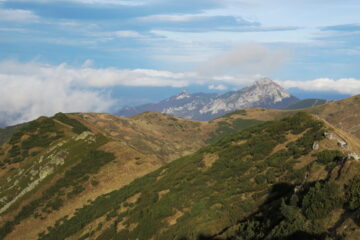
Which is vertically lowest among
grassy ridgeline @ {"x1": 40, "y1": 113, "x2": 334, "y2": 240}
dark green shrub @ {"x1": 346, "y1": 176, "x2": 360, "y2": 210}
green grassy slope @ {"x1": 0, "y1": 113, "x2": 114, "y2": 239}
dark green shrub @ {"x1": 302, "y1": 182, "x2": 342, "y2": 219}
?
green grassy slope @ {"x1": 0, "y1": 113, "x2": 114, "y2": 239}

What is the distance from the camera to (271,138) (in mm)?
51781

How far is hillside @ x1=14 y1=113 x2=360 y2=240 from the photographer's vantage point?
2362 centimetres

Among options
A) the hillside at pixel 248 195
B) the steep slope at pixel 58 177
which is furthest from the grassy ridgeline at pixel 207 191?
the steep slope at pixel 58 177

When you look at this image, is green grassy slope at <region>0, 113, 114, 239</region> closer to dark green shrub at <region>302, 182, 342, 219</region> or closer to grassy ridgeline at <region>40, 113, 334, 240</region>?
grassy ridgeline at <region>40, 113, 334, 240</region>

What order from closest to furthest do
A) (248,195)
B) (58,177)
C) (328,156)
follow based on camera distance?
(328,156) < (248,195) < (58,177)

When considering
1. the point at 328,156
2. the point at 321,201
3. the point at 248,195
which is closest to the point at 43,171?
the point at 248,195

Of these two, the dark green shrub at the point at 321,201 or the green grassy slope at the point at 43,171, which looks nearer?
the dark green shrub at the point at 321,201

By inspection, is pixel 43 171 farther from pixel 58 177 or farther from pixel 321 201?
pixel 321 201

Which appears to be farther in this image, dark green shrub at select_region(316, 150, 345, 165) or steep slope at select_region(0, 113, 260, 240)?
steep slope at select_region(0, 113, 260, 240)

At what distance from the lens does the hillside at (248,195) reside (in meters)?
23.6

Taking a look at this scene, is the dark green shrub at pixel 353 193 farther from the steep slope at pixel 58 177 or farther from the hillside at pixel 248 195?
the steep slope at pixel 58 177

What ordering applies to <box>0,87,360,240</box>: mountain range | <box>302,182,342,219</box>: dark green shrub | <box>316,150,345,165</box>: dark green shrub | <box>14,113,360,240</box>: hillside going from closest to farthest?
<box>302,182,342,219</box>: dark green shrub < <box>14,113,360,240</box>: hillside < <box>0,87,360,240</box>: mountain range < <box>316,150,345,165</box>: dark green shrub

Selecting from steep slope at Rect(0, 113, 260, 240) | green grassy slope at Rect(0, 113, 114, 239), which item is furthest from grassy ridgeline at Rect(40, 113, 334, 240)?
green grassy slope at Rect(0, 113, 114, 239)

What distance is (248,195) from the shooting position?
38.7m
